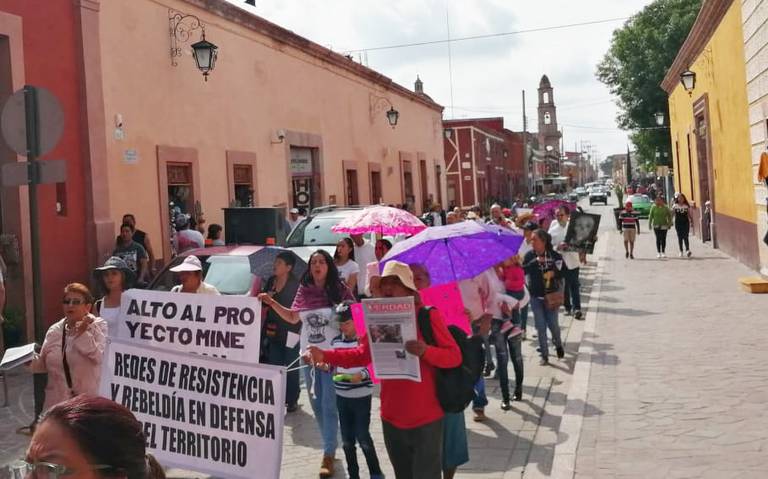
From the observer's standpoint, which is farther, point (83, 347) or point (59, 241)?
point (59, 241)

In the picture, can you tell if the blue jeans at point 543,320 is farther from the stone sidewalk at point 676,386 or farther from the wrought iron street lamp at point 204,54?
the wrought iron street lamp at point 204,54

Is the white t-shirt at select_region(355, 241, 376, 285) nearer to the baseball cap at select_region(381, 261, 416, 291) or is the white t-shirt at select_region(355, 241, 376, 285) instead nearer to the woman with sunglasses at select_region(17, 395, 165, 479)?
the baseball cap at select_region(381, 261, 416, 291)

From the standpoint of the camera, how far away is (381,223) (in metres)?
11.3

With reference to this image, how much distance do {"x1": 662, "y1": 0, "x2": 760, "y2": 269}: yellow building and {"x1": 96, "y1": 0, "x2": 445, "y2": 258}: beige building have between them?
1021cm

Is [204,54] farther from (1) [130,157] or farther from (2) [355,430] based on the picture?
(2) [355,430]

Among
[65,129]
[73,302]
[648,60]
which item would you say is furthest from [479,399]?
[648,60]

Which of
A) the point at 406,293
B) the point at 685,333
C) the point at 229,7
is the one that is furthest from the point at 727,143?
the point at 406,293

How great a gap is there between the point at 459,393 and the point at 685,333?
310 inches

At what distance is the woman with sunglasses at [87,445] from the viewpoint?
1910 mm

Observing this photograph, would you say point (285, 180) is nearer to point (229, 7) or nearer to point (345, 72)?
point (229, 7)

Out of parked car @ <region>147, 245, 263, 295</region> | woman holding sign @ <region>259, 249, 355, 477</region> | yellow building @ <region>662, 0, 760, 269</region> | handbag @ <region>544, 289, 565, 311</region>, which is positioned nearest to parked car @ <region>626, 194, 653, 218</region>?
yellow building @ <region>662, 0, 760, 269</region>

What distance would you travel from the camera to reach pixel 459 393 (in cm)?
488

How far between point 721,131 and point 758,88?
560 centimetres

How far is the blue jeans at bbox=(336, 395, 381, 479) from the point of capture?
6074 millimetres
